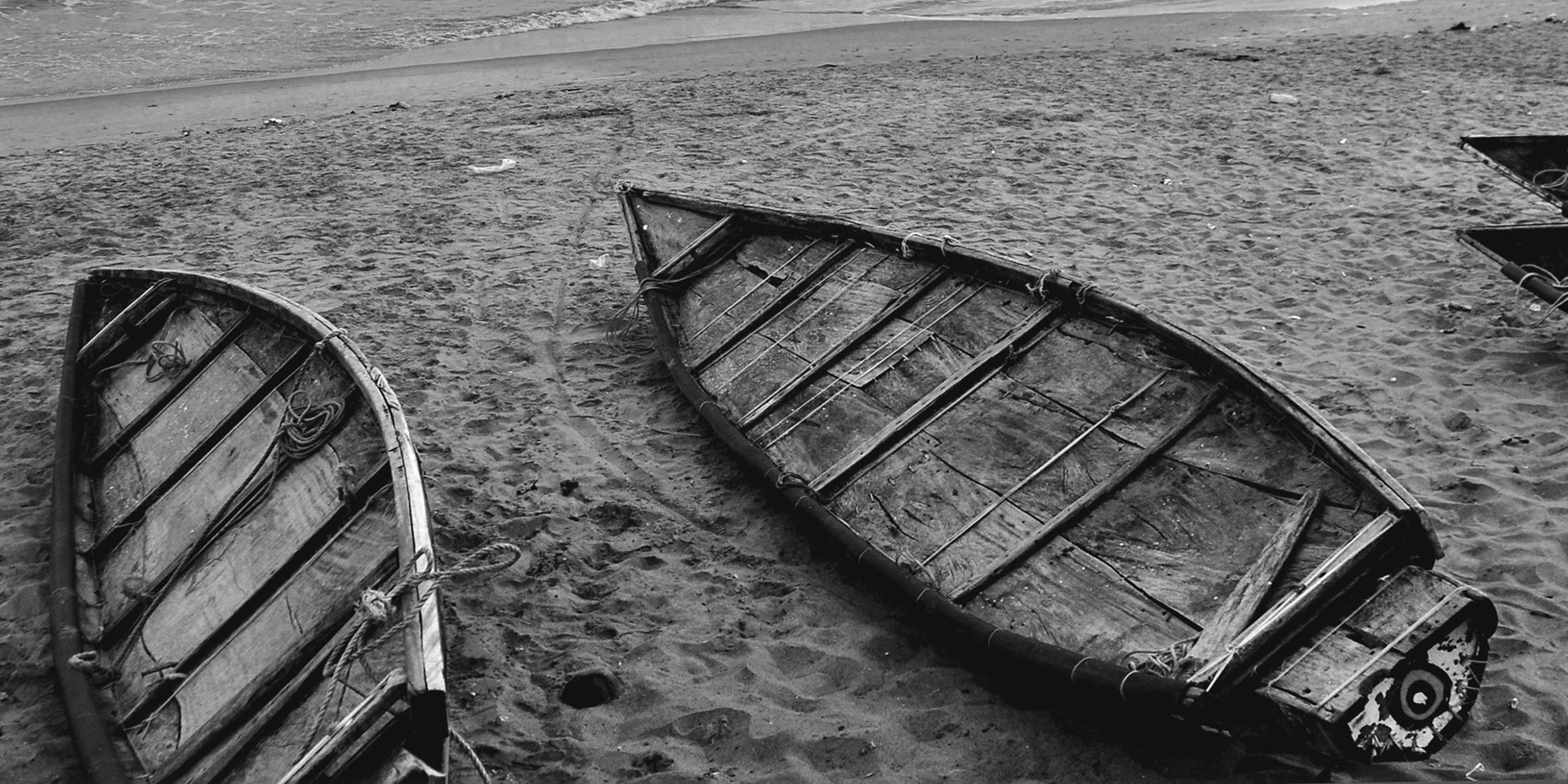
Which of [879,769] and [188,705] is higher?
[188,705]

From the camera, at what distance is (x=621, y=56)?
16.8 m

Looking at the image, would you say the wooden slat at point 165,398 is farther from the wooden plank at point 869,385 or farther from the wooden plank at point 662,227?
the wooden plank at point 869,385

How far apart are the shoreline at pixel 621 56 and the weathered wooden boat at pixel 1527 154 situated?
8.26 meters

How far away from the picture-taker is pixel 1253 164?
929cm

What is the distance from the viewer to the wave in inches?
770

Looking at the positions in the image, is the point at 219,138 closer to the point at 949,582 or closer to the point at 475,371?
the point at 475,371

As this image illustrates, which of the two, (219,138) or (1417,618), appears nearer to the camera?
(1417,618)

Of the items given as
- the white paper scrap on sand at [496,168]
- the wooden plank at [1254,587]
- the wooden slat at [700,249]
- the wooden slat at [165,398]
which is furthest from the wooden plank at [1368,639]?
the white paper scrap on sand at [496,168]

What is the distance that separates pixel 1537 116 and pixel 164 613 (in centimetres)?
1155

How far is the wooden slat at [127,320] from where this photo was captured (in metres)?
5.61

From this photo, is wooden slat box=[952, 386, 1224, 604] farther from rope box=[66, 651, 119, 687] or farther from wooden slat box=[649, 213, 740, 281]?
wooden slat box=[649, 213, 740, 281]

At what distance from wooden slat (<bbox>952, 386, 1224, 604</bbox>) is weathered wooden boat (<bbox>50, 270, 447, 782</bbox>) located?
2009 millimetres

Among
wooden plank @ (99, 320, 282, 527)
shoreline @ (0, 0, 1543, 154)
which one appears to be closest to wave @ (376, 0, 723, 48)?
shoreline @ (0, 0, 1543, 154)

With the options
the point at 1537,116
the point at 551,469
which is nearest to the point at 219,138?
the point at 551,469
